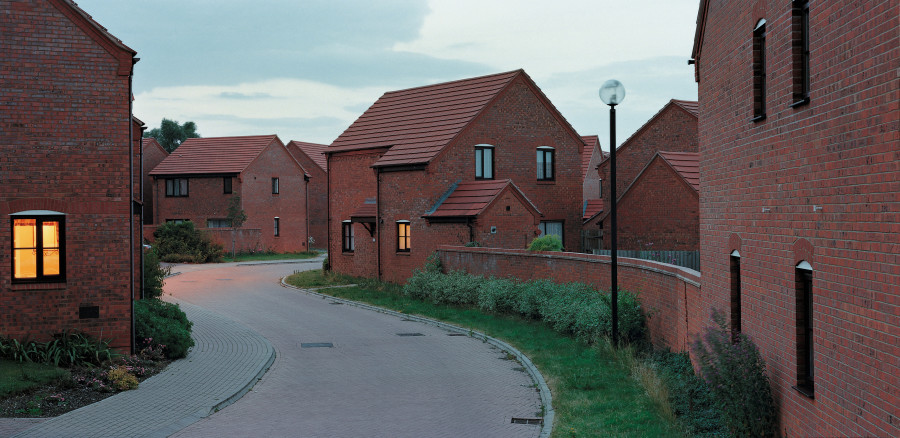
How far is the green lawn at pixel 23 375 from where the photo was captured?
1176cm

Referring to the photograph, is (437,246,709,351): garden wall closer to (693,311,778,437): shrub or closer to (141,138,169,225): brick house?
(693,311,778,437): shrub

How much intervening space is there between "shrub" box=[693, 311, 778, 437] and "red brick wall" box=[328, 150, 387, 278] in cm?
2396

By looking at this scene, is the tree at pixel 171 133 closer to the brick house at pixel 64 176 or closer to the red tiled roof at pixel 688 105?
the red tiled roof at pixel 688 105

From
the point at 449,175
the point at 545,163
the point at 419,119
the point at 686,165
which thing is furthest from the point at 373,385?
the point at 545,163

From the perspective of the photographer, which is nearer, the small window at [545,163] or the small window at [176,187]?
the small window at [545,163]

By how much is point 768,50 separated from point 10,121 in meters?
12.6

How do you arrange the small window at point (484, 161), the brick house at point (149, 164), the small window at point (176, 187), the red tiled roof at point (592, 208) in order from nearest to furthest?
the small window at point (484, 161)
the red tiled roof at point (592, 208)
the small window at point (176, 187)
the brick house at point (149, 164)

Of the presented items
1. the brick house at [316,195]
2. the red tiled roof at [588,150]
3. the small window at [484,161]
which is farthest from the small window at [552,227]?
the brick house at [316,195]

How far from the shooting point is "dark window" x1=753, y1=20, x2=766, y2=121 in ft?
31.2

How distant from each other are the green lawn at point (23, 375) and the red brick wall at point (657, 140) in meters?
26.7

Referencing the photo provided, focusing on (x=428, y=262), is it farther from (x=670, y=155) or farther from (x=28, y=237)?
(x=28, y=237)

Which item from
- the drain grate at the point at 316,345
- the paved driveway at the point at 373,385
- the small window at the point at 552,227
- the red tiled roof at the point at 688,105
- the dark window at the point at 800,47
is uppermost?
the red tiled roof at the point at 688,105

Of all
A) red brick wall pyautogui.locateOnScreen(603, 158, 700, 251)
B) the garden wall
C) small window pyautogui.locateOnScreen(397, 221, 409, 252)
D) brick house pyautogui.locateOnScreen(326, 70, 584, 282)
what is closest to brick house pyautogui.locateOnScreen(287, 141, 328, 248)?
brick house pyautogui.locateOnScreen(326, 70, 584, 282)

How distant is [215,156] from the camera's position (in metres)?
56.1
